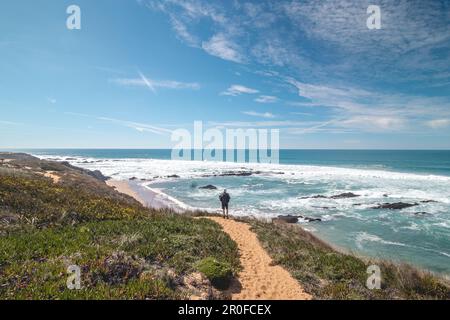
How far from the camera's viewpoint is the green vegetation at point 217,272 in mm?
9336

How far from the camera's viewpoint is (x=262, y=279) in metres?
10.3

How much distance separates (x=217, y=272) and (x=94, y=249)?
14.5ft

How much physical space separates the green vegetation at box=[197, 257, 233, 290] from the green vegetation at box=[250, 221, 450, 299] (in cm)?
272

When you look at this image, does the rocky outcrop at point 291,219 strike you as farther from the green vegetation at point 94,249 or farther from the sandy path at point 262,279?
the sandy path at point 262,279

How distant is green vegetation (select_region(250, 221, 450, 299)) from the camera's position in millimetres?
9383

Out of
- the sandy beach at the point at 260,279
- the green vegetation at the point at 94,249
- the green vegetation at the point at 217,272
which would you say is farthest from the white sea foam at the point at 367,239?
the green vegetation at the point at 217,272

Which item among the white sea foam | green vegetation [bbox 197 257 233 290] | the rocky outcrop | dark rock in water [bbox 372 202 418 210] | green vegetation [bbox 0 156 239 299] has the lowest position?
the white sea foam

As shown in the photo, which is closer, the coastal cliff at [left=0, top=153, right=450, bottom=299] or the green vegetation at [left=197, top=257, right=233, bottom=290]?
the coastal cliff at [left=0, top=153, right=450, bottom=299]

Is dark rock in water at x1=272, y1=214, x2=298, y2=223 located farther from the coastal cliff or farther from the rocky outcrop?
the coastal cliff

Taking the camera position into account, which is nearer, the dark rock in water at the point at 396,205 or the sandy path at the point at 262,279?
the sandy path at the point at 262,279

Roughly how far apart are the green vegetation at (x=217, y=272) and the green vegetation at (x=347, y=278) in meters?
2.72

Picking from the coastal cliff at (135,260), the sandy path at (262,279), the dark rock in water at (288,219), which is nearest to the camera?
the coastal cliff at (135,260)

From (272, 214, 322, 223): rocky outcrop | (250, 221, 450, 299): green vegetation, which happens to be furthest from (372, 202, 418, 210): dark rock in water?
(250, 221, 450, 299): green vegetation
